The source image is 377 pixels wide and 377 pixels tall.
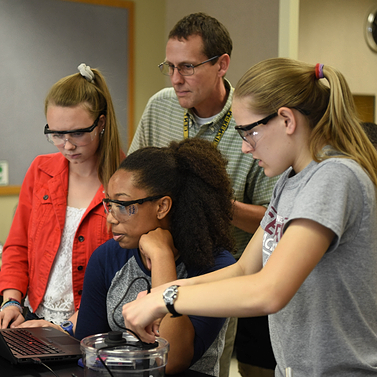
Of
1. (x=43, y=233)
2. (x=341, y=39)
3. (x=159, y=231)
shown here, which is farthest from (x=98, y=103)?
(x=341, y=39)

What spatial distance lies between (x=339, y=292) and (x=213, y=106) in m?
1.15

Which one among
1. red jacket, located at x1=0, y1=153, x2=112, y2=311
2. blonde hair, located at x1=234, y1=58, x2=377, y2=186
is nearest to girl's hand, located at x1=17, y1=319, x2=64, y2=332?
red jacket, located at x1=0, y1=153, x2=112, y2=311

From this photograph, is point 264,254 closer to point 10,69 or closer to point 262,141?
point 262,141

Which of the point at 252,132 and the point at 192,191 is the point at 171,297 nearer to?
the point at 252,132

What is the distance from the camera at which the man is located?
195 centimetres

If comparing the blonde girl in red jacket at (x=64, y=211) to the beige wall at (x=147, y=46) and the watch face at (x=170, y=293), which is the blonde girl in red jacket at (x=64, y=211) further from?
the beige wall at (x=147, y=46)

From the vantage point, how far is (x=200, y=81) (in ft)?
6.41

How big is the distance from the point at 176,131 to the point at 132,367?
4.12 feet

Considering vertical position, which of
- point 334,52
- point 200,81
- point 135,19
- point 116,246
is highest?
point 135,19

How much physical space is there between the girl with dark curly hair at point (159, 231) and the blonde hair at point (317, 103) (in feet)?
1.59

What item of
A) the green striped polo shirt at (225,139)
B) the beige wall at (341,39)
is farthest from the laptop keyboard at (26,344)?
the beige wall at (341,39)

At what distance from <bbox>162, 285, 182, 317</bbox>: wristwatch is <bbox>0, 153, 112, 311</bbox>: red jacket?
885mm

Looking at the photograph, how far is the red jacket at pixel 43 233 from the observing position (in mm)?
1868

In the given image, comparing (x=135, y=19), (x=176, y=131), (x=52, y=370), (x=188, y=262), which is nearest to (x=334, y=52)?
(x=135, y=19)
